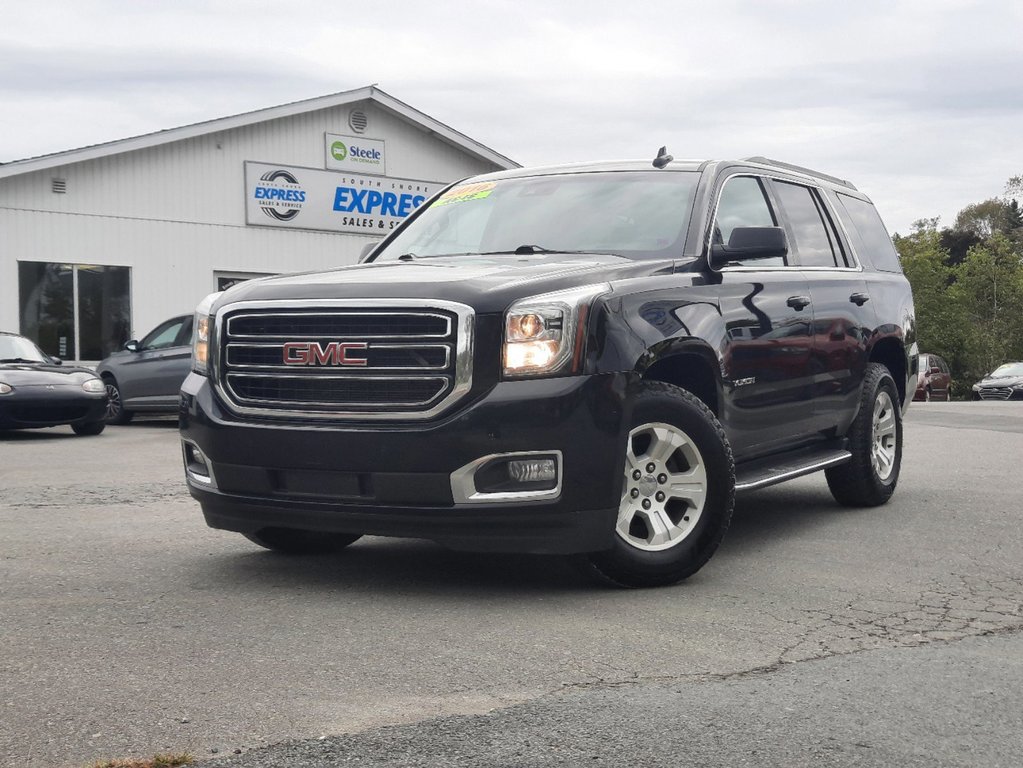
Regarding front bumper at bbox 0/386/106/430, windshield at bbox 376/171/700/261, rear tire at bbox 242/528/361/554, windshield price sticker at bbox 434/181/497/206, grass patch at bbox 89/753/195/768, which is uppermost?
windshield price sticker at bbox 434/181/497/206

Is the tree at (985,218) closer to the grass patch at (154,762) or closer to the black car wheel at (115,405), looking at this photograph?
the black car wheel at (115,405)

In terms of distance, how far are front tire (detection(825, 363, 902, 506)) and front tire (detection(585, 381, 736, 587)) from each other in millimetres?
2449

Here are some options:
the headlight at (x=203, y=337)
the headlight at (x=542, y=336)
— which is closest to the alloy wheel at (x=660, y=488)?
the headlight at (x=542, y=336)

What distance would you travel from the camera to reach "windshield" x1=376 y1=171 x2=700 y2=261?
247 inches

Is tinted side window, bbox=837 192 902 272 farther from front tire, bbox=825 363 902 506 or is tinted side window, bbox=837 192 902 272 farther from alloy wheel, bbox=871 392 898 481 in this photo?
alloy wheel, bbox=871 392 898 481

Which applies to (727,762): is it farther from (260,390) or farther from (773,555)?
(773,555)

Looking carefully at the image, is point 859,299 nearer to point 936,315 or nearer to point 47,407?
point 47,407

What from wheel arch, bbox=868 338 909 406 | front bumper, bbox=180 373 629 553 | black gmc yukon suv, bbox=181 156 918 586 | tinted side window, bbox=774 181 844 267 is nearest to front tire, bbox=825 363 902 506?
wheel arch, bbox=868 338 909 406

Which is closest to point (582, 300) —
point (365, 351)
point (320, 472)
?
point (365, 351)

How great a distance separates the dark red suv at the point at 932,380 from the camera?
34906mm

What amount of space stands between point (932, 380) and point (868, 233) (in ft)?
92.9

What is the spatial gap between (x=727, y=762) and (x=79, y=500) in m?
6.27

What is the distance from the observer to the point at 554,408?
4.96 m

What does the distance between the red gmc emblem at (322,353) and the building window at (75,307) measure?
17.6 metres
